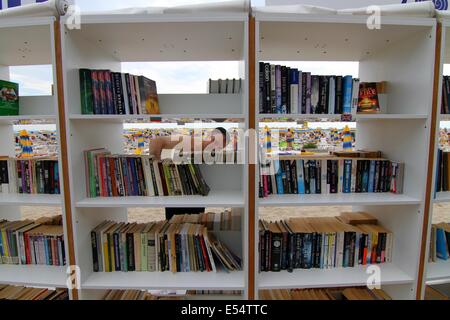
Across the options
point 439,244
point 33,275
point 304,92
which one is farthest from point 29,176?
point 439,244

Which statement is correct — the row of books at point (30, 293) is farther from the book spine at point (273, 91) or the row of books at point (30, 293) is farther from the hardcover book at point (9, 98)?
the book spine at point (273, 91)

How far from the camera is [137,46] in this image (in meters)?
1.32

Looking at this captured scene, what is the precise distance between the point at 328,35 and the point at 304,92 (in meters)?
0.31

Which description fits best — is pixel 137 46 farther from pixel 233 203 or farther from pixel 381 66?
pixel 381 66

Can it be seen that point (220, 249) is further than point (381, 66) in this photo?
No

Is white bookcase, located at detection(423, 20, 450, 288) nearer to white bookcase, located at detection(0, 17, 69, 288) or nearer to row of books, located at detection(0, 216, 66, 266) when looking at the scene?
white bookcase, located at detection(0, 17, 69, 288)

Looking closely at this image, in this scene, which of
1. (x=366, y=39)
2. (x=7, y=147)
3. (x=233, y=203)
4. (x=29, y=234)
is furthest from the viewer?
(x=7, y=147)

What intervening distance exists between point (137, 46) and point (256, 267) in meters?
1.38

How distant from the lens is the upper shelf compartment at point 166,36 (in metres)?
1.05

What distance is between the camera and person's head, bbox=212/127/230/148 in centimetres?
134

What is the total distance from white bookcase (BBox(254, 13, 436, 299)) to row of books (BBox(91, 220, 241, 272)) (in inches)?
10.3

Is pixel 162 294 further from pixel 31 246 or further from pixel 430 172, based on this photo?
pixel 430 172

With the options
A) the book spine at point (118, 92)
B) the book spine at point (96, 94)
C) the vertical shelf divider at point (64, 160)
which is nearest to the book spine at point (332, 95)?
the book spine at point (118, 92)

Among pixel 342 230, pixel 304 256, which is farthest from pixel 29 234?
pixel 342 230
